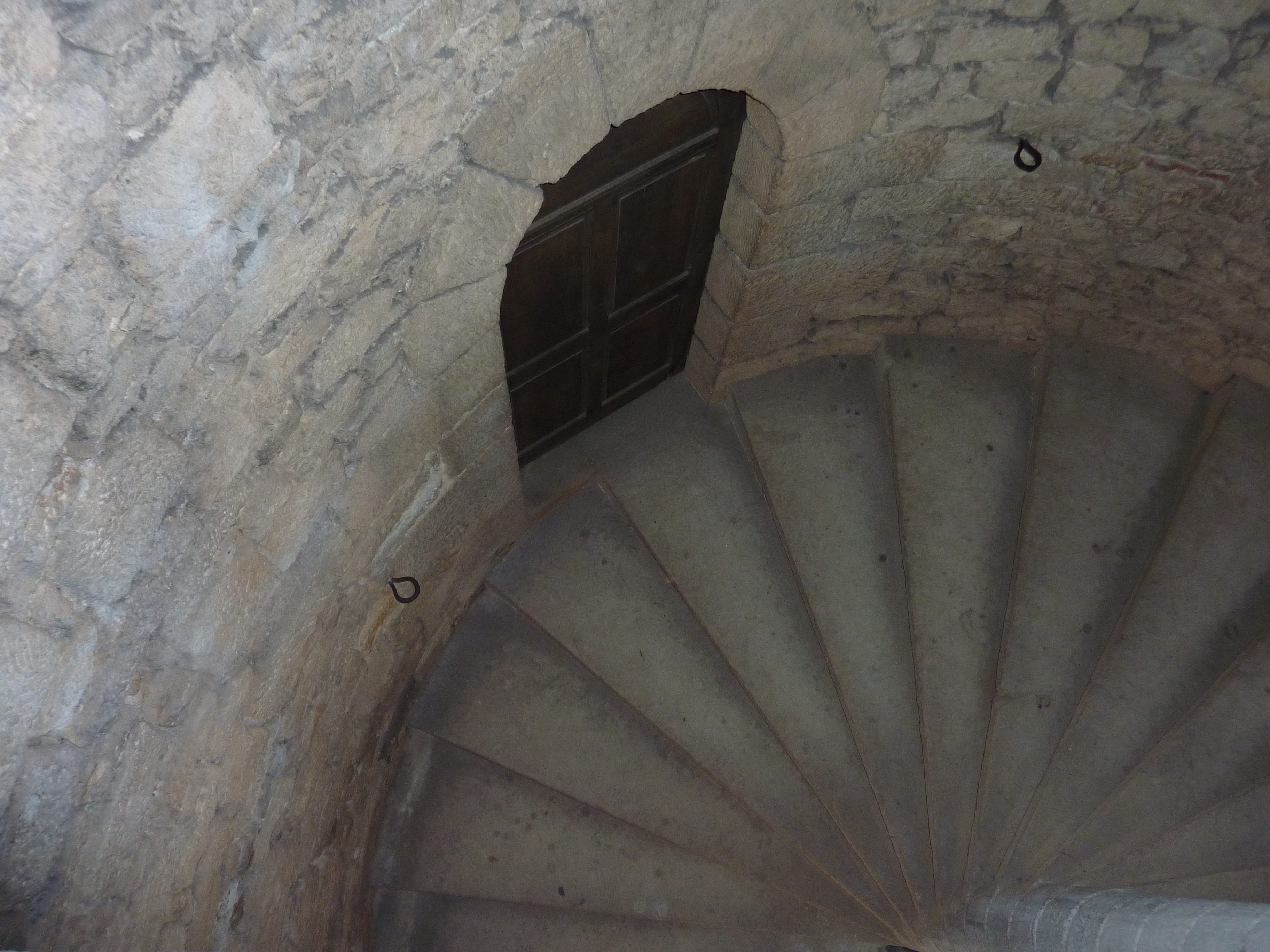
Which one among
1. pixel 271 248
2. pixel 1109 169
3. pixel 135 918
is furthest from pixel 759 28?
pixel 135 918

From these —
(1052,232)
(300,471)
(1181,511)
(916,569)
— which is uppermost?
(1052,232)

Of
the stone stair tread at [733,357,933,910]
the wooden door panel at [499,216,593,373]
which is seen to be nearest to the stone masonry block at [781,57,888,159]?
the wooden door panel at [499,216,593,373]

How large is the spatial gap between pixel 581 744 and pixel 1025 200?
98.7 inches

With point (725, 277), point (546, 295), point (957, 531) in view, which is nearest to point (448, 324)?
point (546, 295)

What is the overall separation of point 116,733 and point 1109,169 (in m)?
3.35

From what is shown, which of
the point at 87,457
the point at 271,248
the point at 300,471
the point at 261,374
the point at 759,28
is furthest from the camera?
the point at 759,28

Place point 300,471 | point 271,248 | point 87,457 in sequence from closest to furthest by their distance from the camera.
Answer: point 87,457
point 271,248
point 300,471

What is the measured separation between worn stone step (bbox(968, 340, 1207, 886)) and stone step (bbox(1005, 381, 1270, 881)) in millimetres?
54

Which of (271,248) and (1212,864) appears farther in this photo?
(1212,864)

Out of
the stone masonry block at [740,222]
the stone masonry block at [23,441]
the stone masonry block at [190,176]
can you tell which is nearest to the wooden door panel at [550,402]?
the stone masonry block at [740,222]

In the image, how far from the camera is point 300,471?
7.23 ft

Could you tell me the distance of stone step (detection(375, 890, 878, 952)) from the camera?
3.54 metres

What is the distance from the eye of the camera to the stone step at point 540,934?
11.6 ft

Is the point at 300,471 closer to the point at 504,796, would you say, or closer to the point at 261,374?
the point at 261,374
